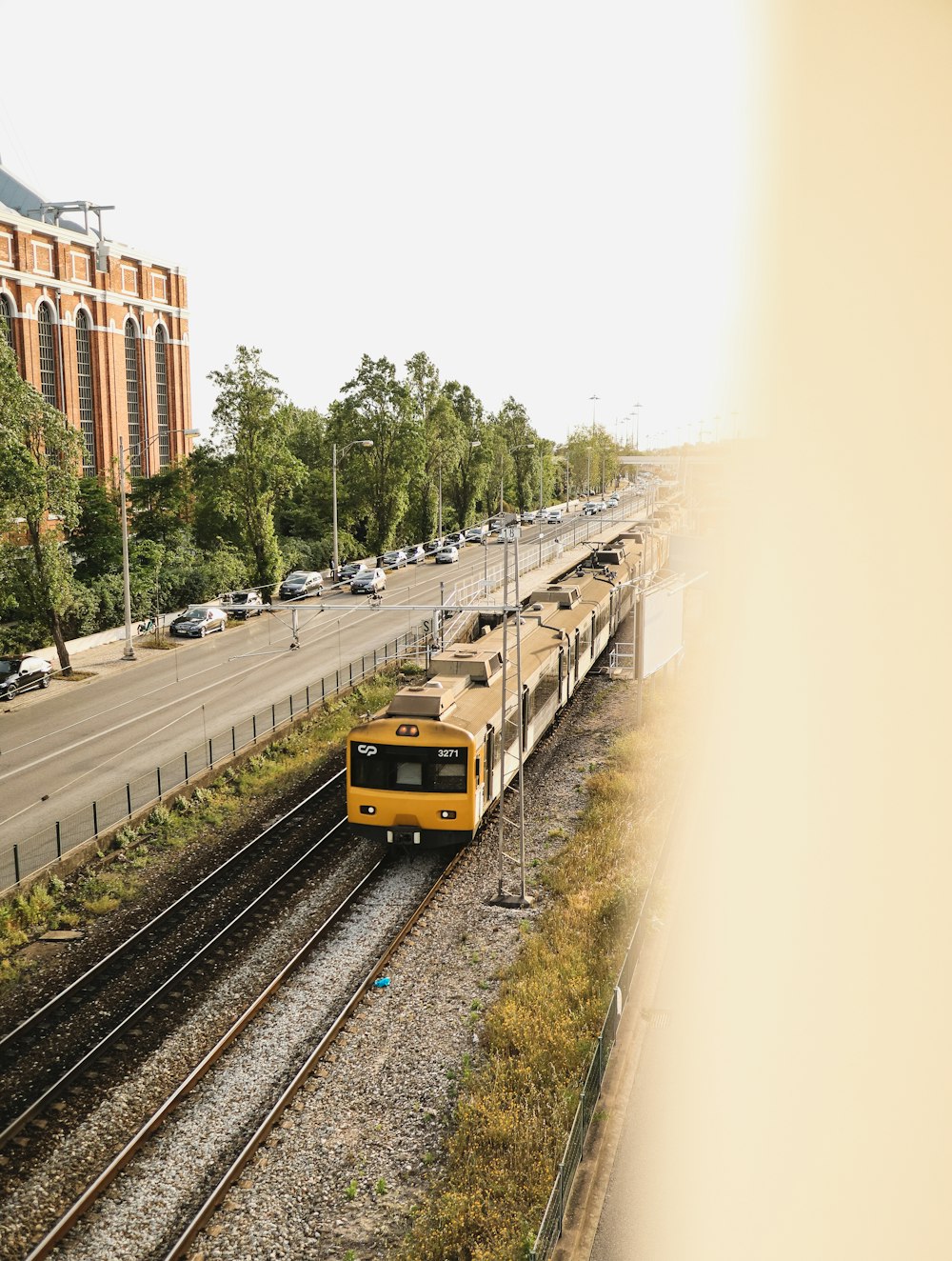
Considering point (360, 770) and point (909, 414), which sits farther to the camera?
point (360, 770)

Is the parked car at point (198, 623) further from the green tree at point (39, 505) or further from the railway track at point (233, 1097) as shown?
the railway track at point (233, 1097)

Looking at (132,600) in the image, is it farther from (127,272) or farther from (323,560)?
(127,272)

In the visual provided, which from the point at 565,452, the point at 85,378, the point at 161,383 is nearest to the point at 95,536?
the point at 85,378

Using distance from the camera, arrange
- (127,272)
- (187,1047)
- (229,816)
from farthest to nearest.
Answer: (127,272)
(229,816)
(187,1047)

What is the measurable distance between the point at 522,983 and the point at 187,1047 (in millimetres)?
2924

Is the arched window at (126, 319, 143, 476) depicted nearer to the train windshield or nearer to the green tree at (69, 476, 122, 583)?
the green tree at (69, 476, 122, 583)

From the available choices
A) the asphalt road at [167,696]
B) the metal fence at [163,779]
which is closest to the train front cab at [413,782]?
the asphalt road at [167,696]

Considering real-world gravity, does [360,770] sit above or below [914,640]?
below

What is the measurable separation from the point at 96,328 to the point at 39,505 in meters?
24.3

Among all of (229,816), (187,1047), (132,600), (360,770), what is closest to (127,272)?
(132,600)

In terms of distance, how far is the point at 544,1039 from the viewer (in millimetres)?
7961

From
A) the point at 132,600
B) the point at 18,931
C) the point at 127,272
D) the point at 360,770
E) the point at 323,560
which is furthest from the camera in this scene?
the point at 127,272

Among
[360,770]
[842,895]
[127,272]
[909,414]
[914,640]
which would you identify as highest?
[127,272]

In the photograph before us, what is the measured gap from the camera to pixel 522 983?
8.91 meters
